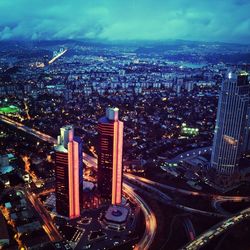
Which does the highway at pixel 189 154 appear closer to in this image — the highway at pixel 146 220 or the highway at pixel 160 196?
the highway at pixel 160 196

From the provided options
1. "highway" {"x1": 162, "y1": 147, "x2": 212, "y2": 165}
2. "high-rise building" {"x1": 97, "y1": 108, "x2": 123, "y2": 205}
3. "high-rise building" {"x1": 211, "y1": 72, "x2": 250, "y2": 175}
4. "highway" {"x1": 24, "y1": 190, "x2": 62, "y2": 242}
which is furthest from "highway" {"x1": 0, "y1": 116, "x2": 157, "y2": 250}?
"high-rise building" {"x1": 211, "y1": 72, "x2": 250, "y2": 175}

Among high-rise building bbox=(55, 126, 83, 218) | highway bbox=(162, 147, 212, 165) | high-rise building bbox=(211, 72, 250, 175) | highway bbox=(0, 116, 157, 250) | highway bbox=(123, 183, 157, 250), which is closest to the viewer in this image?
highway bbox=(123, 183, 157, 250)

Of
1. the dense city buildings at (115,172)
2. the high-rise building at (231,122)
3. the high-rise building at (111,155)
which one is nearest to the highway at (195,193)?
the dense city buildings at (115,172)

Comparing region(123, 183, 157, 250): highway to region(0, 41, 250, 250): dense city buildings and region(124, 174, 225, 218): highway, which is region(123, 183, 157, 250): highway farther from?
region(124, 174, 225, 218): highway

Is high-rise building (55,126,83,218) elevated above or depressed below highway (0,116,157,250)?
above

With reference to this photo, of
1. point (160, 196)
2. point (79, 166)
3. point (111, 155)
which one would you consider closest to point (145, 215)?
point (160, 196)

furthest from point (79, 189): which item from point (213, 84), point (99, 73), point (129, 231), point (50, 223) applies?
point (99, 73)

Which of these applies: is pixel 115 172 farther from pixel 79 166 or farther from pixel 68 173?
pixel 68 173
